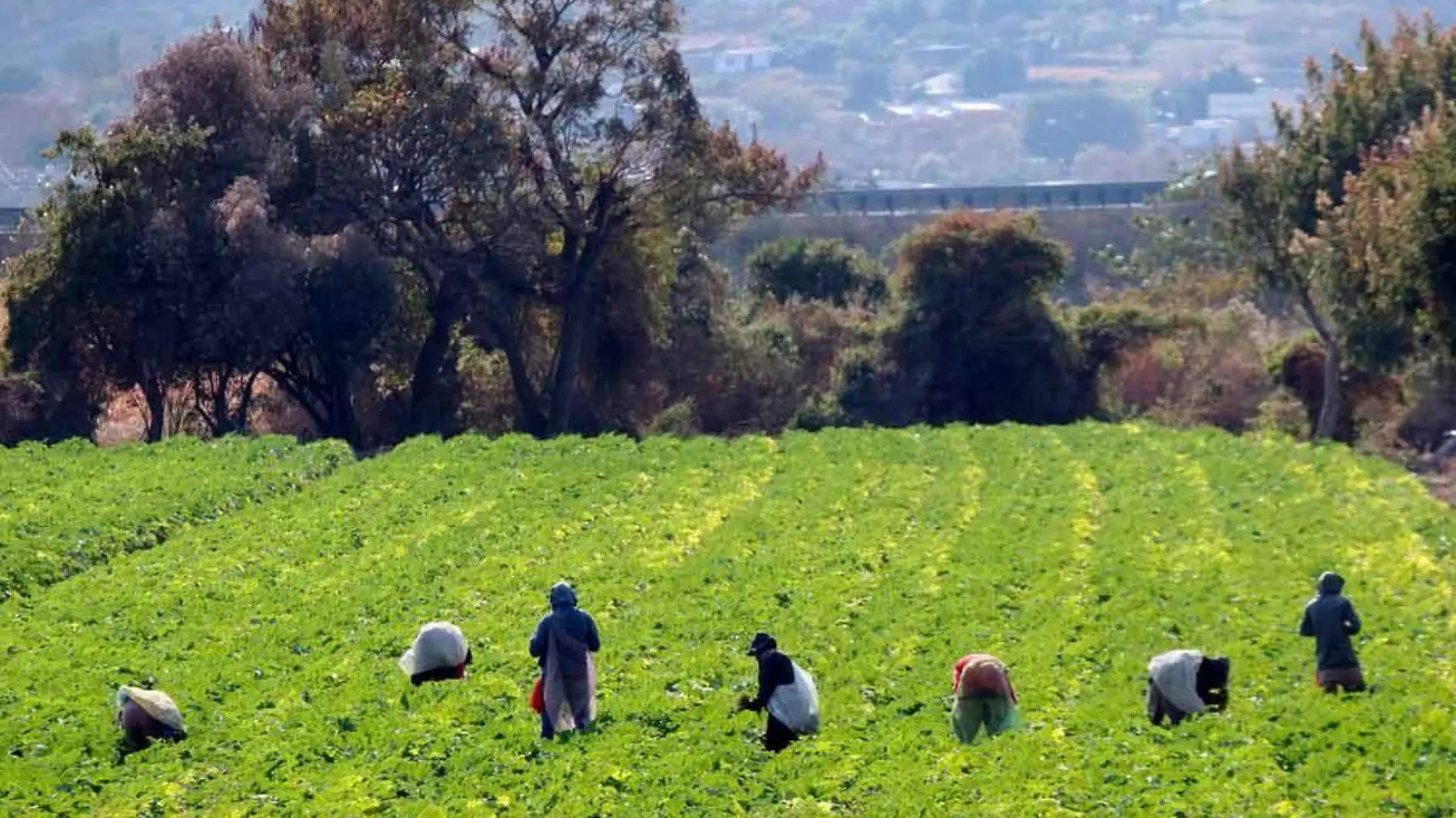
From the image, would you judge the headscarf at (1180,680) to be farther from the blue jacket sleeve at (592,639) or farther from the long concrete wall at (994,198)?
the long concrete wall at (994,198)

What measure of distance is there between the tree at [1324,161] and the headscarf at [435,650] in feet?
90.6

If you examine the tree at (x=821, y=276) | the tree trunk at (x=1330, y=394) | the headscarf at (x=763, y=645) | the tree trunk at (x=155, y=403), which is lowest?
the tree trunk at (x=1330, y=394)

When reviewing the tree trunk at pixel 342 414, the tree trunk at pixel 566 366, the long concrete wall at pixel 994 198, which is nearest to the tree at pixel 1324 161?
the tree trunk at pixel 566 366

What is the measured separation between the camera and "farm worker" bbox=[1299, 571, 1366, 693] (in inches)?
711

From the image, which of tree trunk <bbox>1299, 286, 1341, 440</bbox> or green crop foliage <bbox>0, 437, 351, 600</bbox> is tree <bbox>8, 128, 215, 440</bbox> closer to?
green crop foliage <bbox>0, 437, 351, 600</bbox>

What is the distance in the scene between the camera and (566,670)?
1739cm

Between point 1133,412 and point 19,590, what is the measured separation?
124ft

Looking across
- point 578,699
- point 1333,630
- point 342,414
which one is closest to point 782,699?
point 578,699

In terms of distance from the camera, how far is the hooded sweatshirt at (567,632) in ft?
57.1

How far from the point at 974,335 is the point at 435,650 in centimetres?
3739

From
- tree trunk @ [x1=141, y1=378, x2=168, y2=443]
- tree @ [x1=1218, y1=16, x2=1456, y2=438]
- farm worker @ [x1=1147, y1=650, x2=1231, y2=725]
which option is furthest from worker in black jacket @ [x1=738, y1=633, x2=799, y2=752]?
tree trunk @ [x1=141, y1=378, x2=168, y2=443]

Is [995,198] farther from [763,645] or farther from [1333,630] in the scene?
[763,645]

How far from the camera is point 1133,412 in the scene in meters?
58.2

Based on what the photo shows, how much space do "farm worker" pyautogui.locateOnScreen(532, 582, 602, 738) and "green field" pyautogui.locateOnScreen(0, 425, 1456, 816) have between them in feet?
0.90
